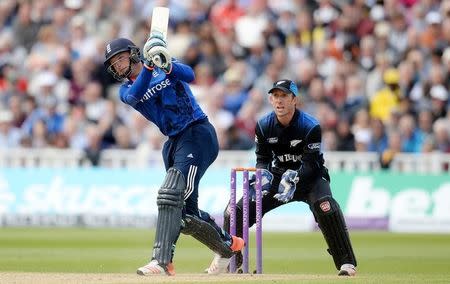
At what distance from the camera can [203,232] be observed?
11.9 m

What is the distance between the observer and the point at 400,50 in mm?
22797

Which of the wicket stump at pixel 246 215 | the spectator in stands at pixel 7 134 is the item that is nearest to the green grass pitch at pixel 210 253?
the wicket stump at pixel 246 215

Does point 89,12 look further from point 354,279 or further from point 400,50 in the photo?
point 354,279

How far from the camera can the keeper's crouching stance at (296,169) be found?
40.2ft

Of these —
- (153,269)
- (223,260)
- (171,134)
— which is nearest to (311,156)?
(223,260)

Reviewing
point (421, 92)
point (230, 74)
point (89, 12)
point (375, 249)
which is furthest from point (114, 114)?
point (375, 249)

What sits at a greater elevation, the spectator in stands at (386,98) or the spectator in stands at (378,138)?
the spectator in stands at (386,98)

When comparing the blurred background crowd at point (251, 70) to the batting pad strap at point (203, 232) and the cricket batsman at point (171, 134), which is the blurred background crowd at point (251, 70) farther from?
the cricket batsman at point (171, 134)

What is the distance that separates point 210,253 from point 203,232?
4908mm

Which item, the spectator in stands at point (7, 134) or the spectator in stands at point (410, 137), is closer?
the spectator in stands at point (410, 137)

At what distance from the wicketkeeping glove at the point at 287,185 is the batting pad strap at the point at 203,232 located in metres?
0.72

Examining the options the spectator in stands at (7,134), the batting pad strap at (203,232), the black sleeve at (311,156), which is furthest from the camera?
the spectator in stands at (7,134)

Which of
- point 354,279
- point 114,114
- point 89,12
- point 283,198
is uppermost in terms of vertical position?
point 89,12

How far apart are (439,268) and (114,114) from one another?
10339 mm
